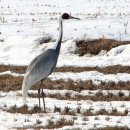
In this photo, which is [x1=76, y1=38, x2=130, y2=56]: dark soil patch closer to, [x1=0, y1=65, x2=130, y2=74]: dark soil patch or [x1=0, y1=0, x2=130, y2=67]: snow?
[x1=0, y1=0, x2=130, y2=67]: snow

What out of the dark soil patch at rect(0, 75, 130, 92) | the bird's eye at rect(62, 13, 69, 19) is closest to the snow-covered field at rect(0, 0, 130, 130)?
the dark soil patch at rect(0, 75, 130, 92)

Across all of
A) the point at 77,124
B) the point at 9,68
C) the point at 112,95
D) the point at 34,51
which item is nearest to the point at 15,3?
the point at 34,51

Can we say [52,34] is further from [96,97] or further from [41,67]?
[41,67]

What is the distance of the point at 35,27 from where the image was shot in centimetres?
2697

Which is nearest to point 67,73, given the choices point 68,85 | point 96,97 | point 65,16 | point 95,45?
point 68,85

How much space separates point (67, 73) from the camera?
17844 mm

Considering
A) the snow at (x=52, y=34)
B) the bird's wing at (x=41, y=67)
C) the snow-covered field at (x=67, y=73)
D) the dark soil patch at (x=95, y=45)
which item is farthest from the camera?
the dark soil patch at (x=95, y=45)

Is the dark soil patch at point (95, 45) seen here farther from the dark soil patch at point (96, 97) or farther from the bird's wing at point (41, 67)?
the bird's wing at point (41, 67)

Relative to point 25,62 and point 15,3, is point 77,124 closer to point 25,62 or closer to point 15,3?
point 25,62

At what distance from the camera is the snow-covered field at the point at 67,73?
11.0 metres

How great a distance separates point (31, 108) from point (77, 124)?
6.79ft

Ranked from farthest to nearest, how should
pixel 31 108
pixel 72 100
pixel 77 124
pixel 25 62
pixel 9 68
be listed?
pixel 25 62 → pixel 9 68 → pixel 72 100 → pixel 31 108 → pixel 77 124

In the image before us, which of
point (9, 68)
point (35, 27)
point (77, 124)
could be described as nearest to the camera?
point (77, 124)

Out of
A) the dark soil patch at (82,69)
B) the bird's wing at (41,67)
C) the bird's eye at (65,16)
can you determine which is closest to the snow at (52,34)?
the dark soil patch at (82,69)
